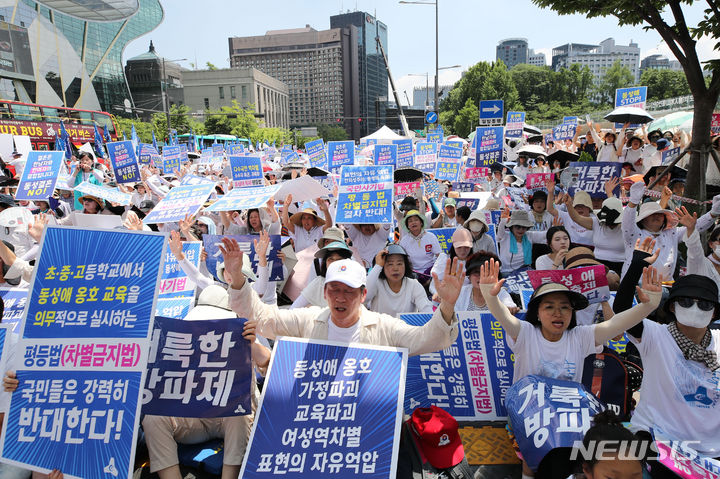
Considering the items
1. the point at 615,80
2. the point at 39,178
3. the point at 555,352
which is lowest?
the point at 555,352

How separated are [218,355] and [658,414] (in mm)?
2847

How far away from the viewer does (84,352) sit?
2.71 metres

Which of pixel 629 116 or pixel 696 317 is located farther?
pixel 629 116

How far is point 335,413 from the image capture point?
2.66 metres

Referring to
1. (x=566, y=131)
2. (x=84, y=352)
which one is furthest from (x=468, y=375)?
(x=566, y=131)

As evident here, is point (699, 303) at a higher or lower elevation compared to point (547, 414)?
higher

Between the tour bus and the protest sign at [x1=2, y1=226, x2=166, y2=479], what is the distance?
23068mm

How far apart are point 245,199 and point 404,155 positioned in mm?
7488

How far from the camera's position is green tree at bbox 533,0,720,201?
575 cm

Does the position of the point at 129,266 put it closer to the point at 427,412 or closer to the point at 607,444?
the point at 427,412

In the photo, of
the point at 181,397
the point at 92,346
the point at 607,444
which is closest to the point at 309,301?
the point at 181,397

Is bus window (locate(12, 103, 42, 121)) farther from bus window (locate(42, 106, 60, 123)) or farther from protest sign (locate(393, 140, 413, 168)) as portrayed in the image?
protest sign (locate(393, 140, 413, 168))

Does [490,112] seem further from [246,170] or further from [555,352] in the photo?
[555,352]

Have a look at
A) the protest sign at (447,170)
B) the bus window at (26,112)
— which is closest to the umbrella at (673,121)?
the protest sign at (447,170)
